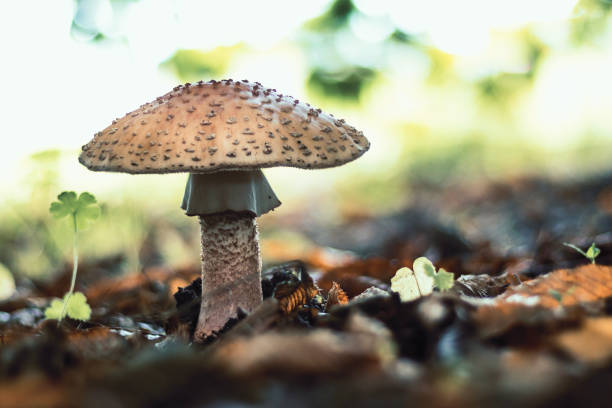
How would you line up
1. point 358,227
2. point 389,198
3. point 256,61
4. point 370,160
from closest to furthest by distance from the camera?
point 358,227 < point 389,198 < point 370,160 < point 256,61

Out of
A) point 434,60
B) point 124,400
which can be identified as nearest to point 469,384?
point 124,400

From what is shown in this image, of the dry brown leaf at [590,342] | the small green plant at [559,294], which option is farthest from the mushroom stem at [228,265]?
the dry brown leaf at [590,342]

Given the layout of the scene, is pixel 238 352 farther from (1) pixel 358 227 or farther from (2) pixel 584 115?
(2) pixel 584 115

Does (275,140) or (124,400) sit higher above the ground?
(275,140)

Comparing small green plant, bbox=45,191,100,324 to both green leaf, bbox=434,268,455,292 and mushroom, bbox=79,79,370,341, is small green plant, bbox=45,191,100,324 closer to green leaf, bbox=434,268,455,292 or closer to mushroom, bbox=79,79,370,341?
mushroom, bbox=79,79,370,341

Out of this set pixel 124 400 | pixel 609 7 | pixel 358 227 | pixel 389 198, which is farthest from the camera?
pixel 389 198

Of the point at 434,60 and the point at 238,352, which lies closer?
the point at 238,352

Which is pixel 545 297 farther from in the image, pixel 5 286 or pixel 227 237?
pixel 5 286

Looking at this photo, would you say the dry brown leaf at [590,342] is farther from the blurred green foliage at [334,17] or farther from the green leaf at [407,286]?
the blurred green foliage at [334,17]
